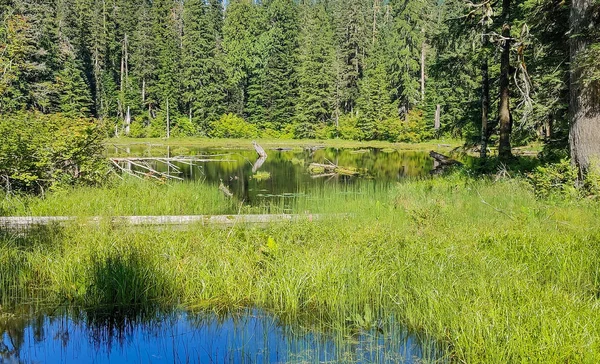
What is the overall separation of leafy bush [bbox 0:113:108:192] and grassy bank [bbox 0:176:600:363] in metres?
3.74

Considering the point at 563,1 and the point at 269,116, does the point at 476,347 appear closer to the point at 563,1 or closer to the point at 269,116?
the point at 563,1

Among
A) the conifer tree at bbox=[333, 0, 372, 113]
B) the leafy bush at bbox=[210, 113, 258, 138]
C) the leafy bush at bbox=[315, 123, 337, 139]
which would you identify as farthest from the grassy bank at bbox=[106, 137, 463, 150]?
the conifer tree at bbox=[333, 0, 372, 113]

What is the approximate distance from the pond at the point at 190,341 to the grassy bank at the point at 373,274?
26 cm

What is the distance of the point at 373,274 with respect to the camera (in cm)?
602

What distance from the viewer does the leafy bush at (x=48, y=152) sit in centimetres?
1069

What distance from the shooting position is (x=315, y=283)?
586 centimetres

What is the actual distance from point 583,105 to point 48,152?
1121 centimetres

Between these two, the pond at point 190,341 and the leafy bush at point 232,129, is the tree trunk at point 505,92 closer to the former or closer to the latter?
the pond at point 190,341

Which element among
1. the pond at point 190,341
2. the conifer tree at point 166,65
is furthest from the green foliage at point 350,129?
the pond at point 190,341

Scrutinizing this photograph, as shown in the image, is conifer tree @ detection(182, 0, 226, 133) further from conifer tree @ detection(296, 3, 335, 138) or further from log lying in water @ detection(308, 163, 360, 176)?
log lying in water @ detection(308, 163, 360, 176)

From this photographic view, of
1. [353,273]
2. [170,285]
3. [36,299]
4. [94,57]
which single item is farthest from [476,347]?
[94,57]

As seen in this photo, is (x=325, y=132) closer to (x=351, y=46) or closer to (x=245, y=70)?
(x=351, y=46)

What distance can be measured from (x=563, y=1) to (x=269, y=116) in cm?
4790

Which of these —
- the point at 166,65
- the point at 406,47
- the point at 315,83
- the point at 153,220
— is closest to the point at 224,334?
the point at 153,220
